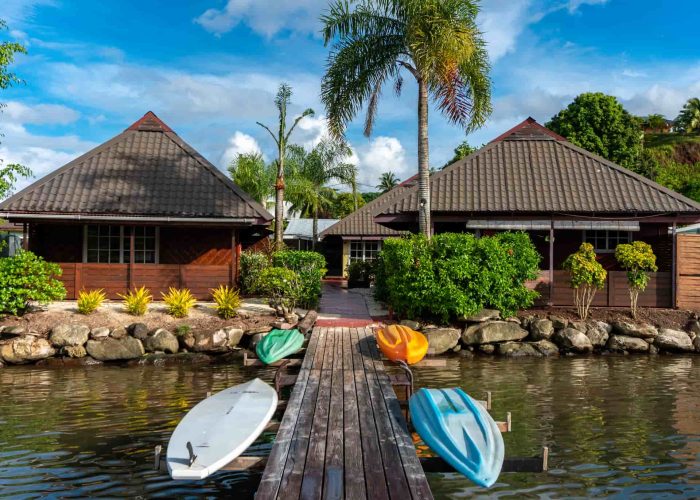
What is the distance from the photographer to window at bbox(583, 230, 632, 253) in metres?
18.5

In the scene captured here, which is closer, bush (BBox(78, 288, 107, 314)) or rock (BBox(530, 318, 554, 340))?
bush (BBox(78, 288, 107, 314))

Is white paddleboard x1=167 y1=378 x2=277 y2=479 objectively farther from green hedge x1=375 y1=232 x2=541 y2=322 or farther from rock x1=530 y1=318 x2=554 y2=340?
rock x1=530 y1=318 x2=554 y2=340

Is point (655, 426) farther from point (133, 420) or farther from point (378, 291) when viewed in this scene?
point (378, 291)

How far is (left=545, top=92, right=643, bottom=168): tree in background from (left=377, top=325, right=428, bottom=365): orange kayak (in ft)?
99.5

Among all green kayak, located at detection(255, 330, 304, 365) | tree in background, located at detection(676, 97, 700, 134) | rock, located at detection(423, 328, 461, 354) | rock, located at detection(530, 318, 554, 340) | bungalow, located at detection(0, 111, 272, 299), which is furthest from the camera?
tree in background, located at detection(676, 97, 700, 134)

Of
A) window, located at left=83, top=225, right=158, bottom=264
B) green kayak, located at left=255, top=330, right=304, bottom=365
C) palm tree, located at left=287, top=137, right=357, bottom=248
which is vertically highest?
palm tree, located at left=287, top=137, right=357, bottom=248

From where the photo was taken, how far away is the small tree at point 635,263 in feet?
50.8

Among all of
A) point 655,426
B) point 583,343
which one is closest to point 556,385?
point 655,426

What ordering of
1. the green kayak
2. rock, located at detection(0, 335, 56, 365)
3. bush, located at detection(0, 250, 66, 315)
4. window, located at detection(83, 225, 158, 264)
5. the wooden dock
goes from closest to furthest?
the wooden dock < the green kayak < rock, located at detection(0, 335, 56, 365) < bush, located at detection(0, 250, 66, 315) < window, located at detection(83, 225, 158, 264)

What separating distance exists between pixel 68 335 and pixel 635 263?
1420 centimetres

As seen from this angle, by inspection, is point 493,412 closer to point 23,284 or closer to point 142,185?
point 23,284

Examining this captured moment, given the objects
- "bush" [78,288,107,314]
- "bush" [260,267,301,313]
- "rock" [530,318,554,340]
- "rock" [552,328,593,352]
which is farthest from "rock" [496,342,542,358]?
"bush" [78,288,107,314]

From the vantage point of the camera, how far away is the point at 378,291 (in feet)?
63.4

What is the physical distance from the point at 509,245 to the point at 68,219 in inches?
478
